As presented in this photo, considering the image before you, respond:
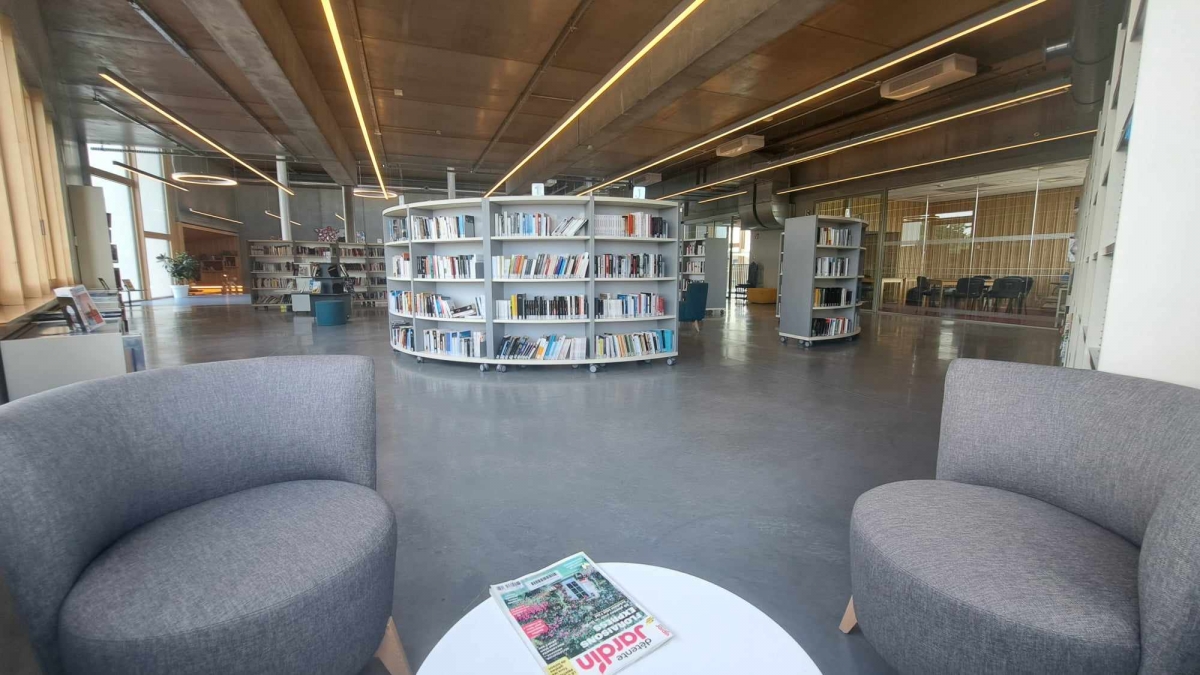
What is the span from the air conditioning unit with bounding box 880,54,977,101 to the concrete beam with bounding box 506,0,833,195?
8.33ft

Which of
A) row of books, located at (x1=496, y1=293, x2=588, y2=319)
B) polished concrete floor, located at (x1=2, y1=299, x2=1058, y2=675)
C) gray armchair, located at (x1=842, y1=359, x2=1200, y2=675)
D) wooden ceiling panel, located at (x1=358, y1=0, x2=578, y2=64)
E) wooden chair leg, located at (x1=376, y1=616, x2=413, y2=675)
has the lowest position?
polished concrete floor, located at (x1=2, y1=299, x2=1058, y2=675)

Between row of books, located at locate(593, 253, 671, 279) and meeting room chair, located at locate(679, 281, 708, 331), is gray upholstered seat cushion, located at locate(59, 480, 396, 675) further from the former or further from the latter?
meeting room chair, located at locate(679, 281, 708, 331)

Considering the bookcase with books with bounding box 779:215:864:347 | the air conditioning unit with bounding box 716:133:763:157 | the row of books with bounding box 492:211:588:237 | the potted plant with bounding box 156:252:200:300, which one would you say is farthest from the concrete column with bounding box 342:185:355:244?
the bookcase with books with bounding box 779:215:864:347

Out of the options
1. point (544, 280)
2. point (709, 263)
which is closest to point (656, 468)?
point (544, 280)

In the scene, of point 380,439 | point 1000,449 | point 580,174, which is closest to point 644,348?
point 380,439

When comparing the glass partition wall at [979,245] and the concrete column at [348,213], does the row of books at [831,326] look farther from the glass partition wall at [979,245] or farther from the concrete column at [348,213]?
the concrete column at [348,213]

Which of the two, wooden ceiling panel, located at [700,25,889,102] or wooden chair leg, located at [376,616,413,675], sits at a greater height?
wooden ceiling panel, located at [700,25,889,102]

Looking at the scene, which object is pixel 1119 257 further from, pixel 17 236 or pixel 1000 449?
pixel 17 236

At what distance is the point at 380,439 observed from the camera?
362 cm

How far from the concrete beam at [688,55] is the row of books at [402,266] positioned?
356 centimetres

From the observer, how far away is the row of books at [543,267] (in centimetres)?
569

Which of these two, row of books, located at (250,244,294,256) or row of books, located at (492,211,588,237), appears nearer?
row of books, located at (492,211,588,237)

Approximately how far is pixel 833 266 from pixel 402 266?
6.59 meters

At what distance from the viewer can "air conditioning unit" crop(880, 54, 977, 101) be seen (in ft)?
20.2
